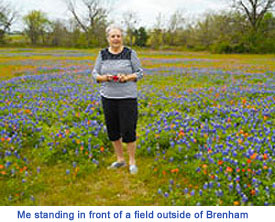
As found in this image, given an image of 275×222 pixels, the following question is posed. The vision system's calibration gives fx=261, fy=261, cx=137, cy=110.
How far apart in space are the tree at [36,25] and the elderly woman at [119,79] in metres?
67.3

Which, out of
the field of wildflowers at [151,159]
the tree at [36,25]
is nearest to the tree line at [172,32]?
the tree at [36,25]

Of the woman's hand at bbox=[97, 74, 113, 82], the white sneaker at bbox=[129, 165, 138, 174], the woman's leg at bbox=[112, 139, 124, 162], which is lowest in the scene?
the white sneaker at bbox=[129, 165, 138, 174]

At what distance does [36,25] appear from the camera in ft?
232

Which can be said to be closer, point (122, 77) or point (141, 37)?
point (122, 77)

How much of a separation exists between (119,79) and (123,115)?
2.06 ft

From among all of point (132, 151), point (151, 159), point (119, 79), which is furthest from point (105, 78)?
point (151, 159)

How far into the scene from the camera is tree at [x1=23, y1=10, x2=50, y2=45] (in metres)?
67.6

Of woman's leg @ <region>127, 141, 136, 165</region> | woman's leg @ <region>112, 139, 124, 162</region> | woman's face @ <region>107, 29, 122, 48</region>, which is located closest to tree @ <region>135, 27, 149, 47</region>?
woman's leg @ <region>112, 139, 124, 162</region>

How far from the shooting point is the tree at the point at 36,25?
6762cm

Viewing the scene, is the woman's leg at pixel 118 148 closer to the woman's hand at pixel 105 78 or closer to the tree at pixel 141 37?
the woman's hand at pixel 105 78

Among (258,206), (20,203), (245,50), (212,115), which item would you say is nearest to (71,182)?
(20,203)

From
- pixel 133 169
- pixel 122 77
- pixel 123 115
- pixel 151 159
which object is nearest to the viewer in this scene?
pixel 122 77

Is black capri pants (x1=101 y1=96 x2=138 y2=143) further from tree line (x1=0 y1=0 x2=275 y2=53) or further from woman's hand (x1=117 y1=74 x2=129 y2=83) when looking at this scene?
tree line (x1=0 y1=0 x2=275 y2=53)

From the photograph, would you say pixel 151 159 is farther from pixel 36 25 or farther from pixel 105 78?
pixel 36 25
